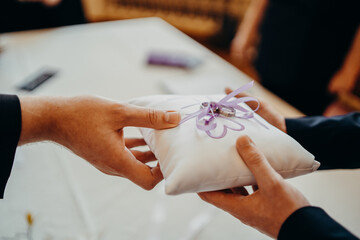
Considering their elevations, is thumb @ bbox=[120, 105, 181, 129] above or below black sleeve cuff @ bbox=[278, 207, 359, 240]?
above

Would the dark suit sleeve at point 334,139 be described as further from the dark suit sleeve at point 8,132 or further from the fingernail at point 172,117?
the dark suit sleeve at point 8,132

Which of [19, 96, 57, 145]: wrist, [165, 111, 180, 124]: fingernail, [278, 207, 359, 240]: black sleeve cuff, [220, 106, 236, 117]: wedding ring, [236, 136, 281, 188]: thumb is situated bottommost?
[278, 207, 359, 240]: black sleeve cuff

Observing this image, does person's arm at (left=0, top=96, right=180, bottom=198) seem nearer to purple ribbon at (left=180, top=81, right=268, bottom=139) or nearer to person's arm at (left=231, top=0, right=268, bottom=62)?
purple ribbon at (left=180, top=81, right=268, bottom=139)

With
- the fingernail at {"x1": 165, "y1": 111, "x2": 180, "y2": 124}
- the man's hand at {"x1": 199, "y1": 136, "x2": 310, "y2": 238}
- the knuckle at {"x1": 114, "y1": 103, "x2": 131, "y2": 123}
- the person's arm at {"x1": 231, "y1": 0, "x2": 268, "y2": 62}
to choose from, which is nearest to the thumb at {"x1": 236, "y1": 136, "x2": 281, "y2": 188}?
the man's hand at {"x1": 199, "y1": 136, "x2": 310, "y2": 238}

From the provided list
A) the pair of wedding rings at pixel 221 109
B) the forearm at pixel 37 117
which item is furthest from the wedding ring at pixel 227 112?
the forearm at pixel 37 117

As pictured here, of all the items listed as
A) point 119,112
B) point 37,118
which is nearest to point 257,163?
point 119,112

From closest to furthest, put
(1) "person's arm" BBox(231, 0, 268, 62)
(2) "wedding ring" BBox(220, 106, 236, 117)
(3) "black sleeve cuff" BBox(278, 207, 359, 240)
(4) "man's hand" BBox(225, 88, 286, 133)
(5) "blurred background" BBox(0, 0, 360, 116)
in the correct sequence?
(3) "black sleeve cuff" BBox(278, 207, 359, 240), (2) "wedding ring" BBox(220, 106, 236, 117), (4) "man's hand" BBox(225, 88, 286, 133), (5) "blurred background" BBox(0, 0, 360, 116), (1) "person's arm" BBox(231, 0, 268, 62)

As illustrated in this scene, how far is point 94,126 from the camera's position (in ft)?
1.79

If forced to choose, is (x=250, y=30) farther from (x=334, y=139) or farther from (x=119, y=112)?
(x=119, y=112)

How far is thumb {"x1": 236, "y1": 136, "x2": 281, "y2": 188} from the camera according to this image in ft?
1.49

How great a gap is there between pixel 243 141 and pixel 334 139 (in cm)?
32

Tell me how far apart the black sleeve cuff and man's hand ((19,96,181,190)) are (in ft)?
0.90

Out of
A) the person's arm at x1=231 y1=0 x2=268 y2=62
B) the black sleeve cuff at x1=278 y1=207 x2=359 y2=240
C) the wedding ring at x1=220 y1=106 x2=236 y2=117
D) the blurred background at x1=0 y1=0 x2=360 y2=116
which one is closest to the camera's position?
the black sleeve cuff at x1=278 y1=207 x2=359 y2=240

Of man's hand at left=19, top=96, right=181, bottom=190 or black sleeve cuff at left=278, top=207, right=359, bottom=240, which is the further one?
man's hand at left=19, top=96, right=181, bottom=190
